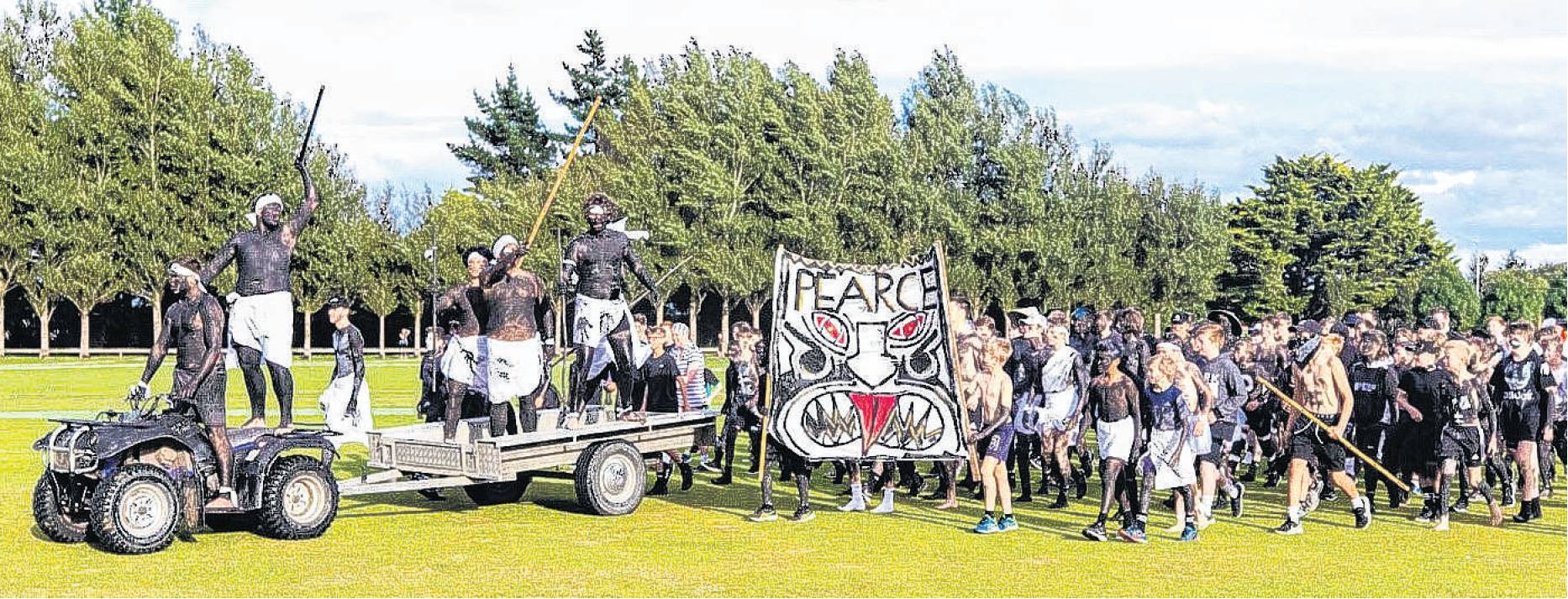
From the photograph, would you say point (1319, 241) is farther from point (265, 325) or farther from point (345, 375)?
point (265, 325)

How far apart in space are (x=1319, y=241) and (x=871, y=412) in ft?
241

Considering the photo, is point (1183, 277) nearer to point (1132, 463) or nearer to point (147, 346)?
point (147, 346)

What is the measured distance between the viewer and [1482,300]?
3428 inches

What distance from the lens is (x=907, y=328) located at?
14.8 meters

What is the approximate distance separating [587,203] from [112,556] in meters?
5.38

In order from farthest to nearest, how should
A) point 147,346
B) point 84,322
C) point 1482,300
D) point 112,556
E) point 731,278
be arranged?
point 1482,300, point 147,346, point 731,278, point 84,322, point 112,556

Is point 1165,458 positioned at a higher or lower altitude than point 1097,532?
higher

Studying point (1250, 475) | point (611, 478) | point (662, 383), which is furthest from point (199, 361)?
point (1250, 475)

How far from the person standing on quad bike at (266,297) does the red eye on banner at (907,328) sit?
4969 mm

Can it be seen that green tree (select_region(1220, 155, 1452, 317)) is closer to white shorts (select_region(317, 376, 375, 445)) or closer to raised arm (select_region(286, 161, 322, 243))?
white shorts (select_region(317, 376, 375, 445))

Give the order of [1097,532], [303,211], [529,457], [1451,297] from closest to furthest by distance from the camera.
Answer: [1097,532] < [303,211] < [529,457] < [1451,297]

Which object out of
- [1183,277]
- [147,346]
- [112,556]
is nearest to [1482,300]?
[1183,277]

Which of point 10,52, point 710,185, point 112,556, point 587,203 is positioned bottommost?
point 112,556

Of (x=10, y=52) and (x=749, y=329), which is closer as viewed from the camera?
(x=749, y=329)
